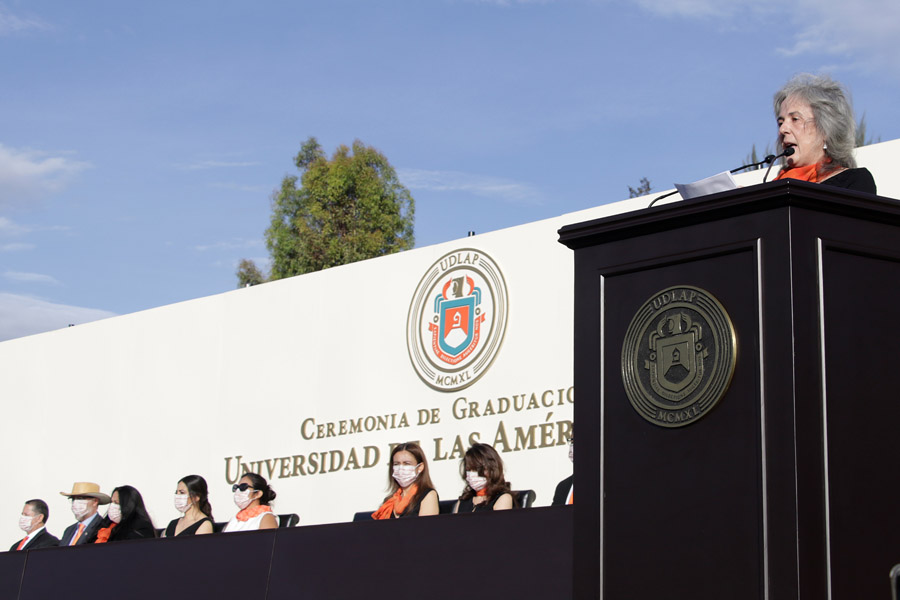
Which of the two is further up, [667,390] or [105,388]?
[105,388]

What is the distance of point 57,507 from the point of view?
1004 centimetres

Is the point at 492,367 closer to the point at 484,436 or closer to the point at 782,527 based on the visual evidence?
the point at 484,436

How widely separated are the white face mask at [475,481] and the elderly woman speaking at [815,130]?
4.16m

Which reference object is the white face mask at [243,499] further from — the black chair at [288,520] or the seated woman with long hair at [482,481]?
the seated woman with long hair at [482,481]

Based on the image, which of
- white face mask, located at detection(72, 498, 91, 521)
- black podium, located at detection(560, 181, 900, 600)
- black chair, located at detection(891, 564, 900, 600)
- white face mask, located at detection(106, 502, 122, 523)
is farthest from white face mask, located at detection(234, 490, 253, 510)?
black chair, located at detection(891, 564, 900, 600)

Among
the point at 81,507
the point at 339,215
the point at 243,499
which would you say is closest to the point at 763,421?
the point at 243,499

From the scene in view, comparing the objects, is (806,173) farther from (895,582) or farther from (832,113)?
(895,582)

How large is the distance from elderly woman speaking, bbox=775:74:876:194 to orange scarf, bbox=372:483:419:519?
4004 mm

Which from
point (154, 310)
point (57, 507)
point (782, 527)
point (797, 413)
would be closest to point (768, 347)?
point (797, 413)

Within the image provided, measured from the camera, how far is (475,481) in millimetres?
6500

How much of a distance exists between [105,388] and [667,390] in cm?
871

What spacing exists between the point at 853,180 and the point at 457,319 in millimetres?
5426

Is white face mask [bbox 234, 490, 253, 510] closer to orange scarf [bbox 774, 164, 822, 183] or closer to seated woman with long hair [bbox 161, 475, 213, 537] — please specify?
seated woman with long hair [bbox 161, 475, 213, 537]

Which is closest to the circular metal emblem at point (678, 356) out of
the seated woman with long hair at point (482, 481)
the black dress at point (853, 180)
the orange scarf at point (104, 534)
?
the black dress at point (853, 180)
